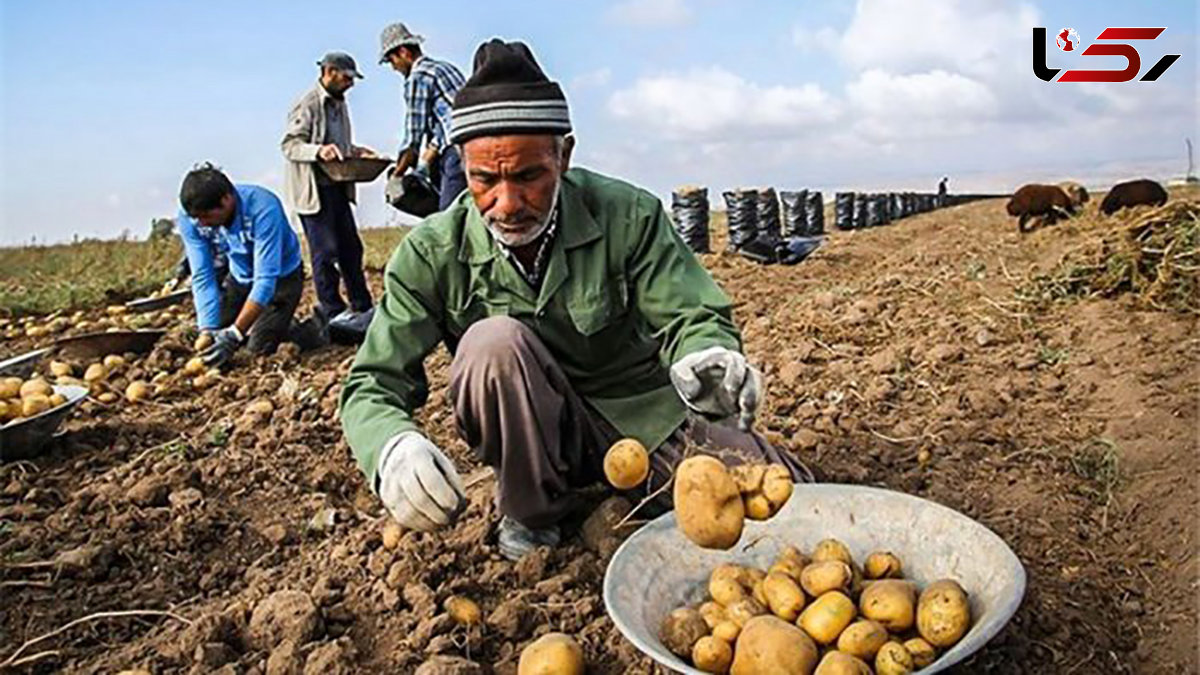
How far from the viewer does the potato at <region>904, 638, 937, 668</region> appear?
1516 millimetres

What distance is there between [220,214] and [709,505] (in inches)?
146

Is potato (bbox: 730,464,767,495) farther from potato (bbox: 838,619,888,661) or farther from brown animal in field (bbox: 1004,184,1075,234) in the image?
brown animal in field (bbox: 1004,184,1075,234)

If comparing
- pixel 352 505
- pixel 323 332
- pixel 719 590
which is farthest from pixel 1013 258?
pixel 719 590

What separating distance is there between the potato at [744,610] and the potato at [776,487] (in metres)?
0.16

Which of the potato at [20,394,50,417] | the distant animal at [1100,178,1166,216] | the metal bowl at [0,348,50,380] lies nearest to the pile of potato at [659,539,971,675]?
the potato at [20,394,50,417]

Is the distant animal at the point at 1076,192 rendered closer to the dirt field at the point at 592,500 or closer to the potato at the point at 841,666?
the dirt field at the point at 592,500

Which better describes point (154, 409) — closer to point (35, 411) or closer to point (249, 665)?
point (35, 411)

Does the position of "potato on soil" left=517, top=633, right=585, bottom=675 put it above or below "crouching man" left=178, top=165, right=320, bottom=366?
below

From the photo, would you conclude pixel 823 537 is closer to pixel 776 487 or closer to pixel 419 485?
pixel 776 487

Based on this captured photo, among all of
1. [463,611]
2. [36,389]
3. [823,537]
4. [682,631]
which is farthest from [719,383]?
[36,389]

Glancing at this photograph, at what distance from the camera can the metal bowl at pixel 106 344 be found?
4.92 metres

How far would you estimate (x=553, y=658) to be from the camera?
170cm

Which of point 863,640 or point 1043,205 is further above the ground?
point 1043,205

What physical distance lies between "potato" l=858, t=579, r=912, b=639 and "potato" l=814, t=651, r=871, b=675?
130mm
